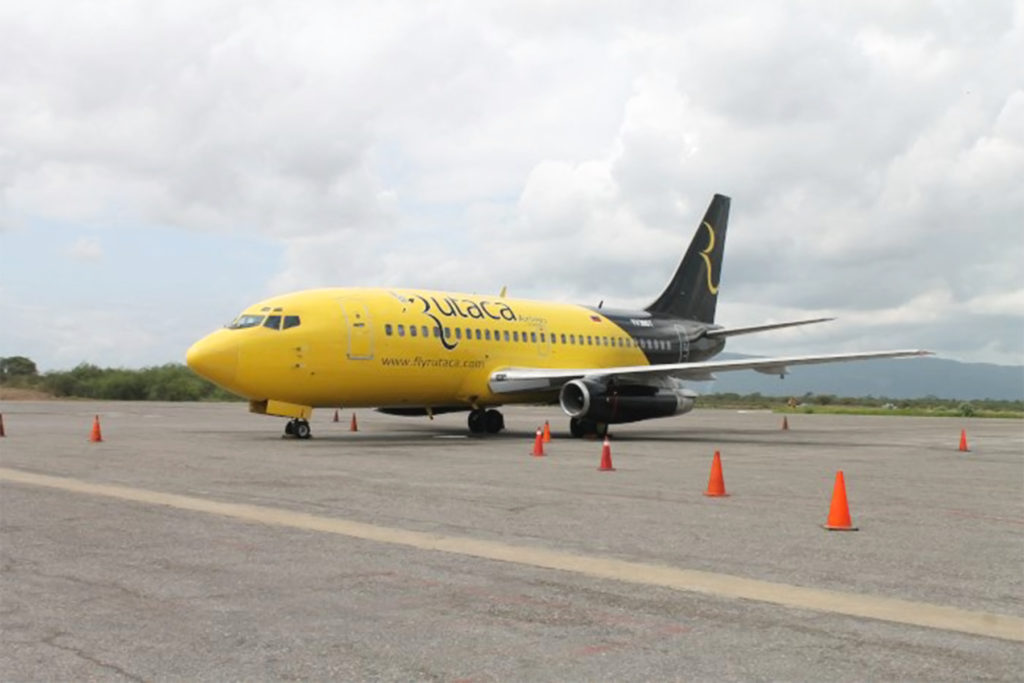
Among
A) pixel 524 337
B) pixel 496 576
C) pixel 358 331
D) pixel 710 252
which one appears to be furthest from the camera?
pixel 710 252

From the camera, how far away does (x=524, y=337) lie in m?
28.7

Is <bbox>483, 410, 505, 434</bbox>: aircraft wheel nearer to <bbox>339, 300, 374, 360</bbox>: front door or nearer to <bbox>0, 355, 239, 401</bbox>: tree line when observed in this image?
<bbox>339, 300, 374, 360</bbox>: front door

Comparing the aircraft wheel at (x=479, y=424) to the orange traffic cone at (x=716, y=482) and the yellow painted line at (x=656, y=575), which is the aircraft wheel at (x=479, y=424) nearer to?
the orange traffic cone at (x=716, y=482)

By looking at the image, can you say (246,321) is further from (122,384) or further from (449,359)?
(122,384)

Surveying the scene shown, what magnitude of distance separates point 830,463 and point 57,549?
1407 centimetres

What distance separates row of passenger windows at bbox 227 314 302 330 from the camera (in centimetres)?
2292

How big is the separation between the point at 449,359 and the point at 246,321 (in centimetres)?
522

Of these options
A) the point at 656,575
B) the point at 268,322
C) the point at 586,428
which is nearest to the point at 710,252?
the point at 586,428

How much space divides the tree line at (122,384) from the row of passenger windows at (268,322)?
46454 millimetres

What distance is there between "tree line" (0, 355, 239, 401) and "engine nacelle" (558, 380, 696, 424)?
46.3 m

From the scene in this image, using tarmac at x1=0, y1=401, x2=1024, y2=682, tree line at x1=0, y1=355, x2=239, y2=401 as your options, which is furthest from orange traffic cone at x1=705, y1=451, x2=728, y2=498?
tree line at x1=0, y1=355, x2=239, y2=401

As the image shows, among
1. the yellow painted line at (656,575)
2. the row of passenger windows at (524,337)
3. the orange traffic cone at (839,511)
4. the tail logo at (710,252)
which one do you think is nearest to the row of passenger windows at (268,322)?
the row of passenger windows at (524,337)

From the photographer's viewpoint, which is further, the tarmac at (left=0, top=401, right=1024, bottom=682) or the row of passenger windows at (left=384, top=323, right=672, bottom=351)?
the row of passenger windows at (left=384, top=323, right=672, bottom=351)

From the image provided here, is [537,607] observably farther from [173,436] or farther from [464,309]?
[464,309]
